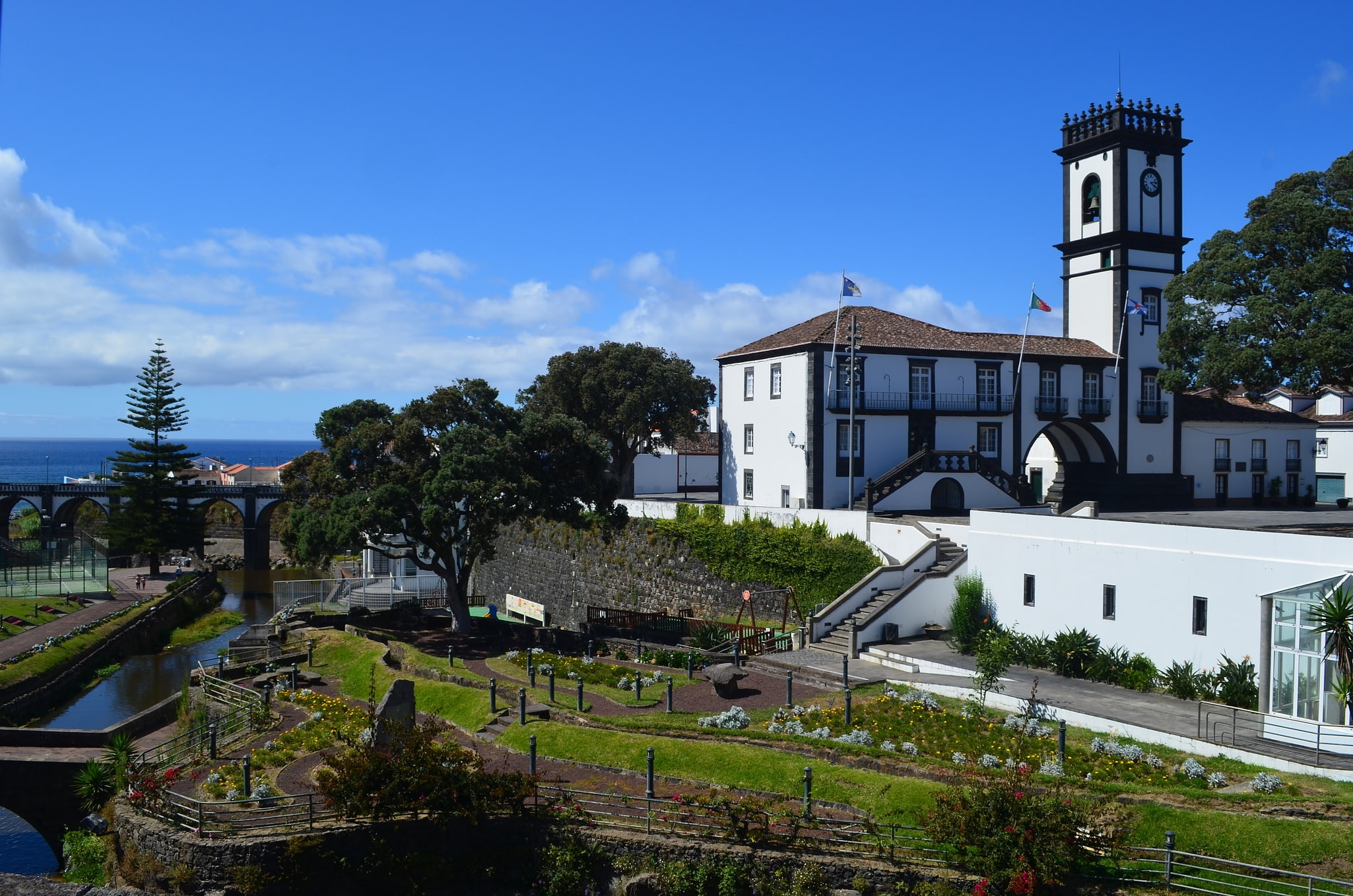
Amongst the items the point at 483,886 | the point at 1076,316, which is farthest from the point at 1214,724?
the point at 1076,316

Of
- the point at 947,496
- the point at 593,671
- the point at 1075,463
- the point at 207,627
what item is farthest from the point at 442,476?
the point at 1075,463

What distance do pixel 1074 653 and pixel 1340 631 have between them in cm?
661

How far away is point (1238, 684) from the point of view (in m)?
19.3

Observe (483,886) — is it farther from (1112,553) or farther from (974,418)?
(974,418)

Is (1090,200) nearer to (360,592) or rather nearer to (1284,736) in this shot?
(1284,736)

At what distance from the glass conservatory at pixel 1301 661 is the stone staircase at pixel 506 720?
13814 millimetres

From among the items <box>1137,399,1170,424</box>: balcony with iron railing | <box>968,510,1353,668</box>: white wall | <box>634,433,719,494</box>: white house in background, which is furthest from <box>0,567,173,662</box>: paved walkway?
<box>1137,399,1170,424</box>: balcony with iron railing

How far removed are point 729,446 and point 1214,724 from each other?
2576 cm

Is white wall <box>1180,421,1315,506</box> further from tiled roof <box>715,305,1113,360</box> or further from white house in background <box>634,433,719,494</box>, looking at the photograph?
white house in background <box>634,433,719,494</box>

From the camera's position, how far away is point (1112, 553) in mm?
23125

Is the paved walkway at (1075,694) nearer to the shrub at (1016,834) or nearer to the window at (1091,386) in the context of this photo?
the shrub at (1016,834)

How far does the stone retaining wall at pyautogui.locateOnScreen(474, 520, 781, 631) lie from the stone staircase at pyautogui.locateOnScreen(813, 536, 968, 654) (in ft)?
19.6

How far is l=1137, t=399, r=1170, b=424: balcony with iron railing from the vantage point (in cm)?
4256

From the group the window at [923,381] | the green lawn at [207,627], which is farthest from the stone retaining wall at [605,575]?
the green lawn at [207,627]
